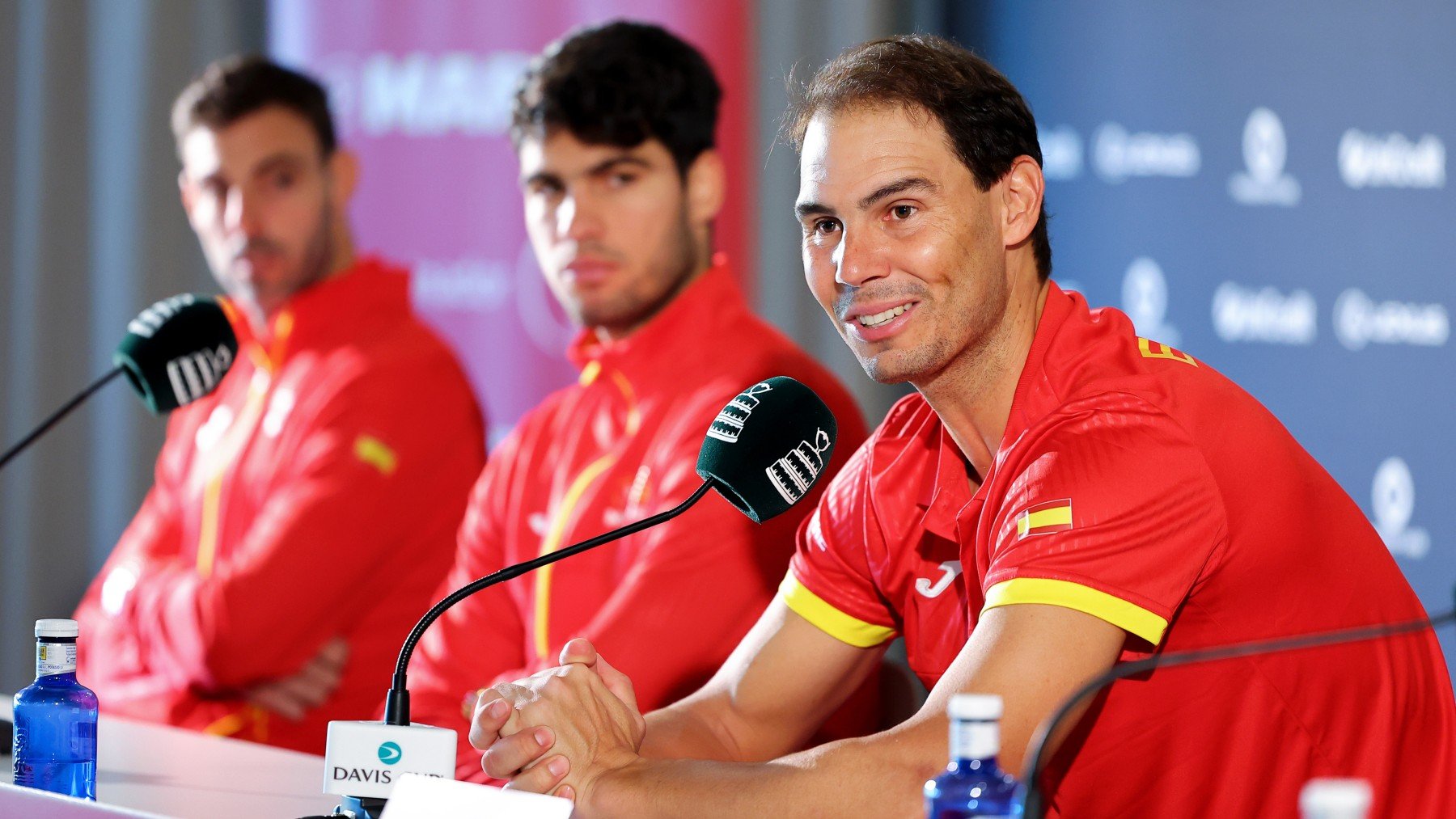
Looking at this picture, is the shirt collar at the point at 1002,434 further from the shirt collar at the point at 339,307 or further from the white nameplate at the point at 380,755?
the shirt collar at the point at 339,307

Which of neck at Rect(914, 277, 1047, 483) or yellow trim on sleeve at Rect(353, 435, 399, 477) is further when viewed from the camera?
yellow trim on sleeve at Rect(353, 435, 399, 477)

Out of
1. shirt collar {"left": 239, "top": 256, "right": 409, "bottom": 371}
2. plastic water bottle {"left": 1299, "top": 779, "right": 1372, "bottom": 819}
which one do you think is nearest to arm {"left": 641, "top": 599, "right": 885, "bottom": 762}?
plastic water bottle {"left": 1299, "top": 779, "right": 1372, "bottom": 819}

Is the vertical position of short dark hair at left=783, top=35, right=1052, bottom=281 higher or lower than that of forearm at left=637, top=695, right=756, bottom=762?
higher

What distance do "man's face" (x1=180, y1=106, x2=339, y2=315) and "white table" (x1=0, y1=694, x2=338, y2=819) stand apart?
1385 mm

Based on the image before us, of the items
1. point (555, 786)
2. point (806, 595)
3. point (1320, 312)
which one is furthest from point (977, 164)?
point (1320, 312)

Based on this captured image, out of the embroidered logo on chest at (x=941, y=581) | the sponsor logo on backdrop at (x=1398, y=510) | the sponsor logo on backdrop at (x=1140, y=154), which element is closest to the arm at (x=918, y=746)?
the embroidered logo on chest at (x=941, y=581)

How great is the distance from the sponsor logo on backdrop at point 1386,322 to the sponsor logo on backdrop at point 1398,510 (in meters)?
0.23

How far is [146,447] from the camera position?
4.23 m

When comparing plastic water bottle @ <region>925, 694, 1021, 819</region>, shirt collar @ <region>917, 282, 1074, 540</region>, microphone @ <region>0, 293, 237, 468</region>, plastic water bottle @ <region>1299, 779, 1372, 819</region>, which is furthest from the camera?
microphone @ <region>0, 293, 237, 468</region>

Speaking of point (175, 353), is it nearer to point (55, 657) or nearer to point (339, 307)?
point (55, 657)

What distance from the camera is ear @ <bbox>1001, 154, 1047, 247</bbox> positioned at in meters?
1.75

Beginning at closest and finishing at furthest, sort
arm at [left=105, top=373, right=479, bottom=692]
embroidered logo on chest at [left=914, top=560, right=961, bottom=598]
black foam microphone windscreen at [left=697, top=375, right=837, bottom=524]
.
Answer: black foam microphone windscreen at [left=697, top=375, right=837, bottom=524]
embroidered logo on chest at [left=914, top=560, right=961, bottom=598]
arm at [left=105, top=373, right=479, bottom=692]

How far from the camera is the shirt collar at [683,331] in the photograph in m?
2.53

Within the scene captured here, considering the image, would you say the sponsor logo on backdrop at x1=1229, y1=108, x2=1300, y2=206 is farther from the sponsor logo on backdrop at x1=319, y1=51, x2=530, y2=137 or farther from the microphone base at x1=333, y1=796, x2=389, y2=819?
the microphone base at x1=333, y1=796, x2=389, y2=819
